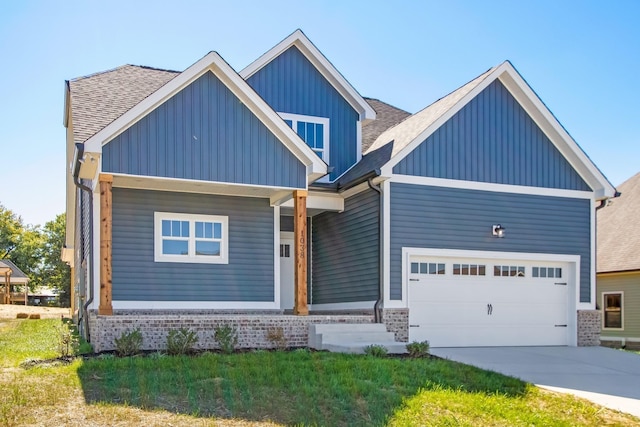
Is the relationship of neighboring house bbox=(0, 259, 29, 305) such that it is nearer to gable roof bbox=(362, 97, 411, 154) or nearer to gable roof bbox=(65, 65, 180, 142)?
gable roof bbox=(65, 65, 180, 142)

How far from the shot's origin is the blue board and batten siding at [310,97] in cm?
1625

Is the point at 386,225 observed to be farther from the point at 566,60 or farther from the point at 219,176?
the point at 566,60

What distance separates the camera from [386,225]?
13930mm

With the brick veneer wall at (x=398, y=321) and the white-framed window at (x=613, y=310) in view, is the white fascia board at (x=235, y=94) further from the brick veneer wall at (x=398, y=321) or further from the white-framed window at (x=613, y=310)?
the white-framed window at (x=613, y=310)

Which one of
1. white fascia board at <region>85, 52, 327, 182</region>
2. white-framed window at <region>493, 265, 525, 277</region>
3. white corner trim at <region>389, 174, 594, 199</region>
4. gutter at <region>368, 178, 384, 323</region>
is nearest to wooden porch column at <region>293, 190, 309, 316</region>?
white fascia board at <region>85, 52, 327, 182</region>

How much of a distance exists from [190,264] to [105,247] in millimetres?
2655

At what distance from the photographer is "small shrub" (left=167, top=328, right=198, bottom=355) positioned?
453 inches

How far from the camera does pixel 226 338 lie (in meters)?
12.0

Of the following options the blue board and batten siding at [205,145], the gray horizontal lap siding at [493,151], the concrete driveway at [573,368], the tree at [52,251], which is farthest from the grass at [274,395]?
the tree at [52,251]

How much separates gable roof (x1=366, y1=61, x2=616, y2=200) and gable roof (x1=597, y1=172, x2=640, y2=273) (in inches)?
301

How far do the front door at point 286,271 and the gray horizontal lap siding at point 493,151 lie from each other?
12.8ft

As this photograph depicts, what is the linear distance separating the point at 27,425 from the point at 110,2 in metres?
7.58

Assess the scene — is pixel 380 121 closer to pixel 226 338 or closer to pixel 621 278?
pixel 226 338

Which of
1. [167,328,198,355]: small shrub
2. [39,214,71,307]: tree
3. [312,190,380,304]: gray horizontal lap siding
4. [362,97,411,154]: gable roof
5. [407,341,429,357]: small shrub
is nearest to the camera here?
[167,328,198,355]: small shrub
